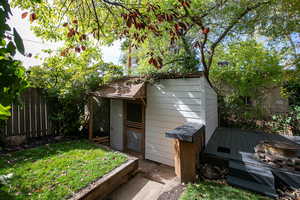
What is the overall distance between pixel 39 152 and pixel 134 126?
2.68 m

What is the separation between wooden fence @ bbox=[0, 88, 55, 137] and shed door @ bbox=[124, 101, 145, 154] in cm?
293

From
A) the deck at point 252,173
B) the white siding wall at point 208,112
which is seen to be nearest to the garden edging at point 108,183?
the deck at point 252,173

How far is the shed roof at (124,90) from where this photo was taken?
3.76 metres

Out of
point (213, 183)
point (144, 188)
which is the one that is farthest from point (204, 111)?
point (144, 188)

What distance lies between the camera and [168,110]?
12.6 feet

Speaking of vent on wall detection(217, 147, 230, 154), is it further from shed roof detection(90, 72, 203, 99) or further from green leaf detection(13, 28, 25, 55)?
green leaf detection(13, 28, 25, 55)

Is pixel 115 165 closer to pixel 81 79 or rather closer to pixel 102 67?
pixel 81 79

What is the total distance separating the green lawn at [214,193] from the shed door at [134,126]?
2197 mm

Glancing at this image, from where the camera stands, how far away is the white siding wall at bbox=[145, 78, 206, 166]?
133 inches

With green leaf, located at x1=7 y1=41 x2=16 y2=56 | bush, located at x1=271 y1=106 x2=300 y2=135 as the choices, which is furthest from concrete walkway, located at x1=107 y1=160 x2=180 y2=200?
bush, located at x1=271 y1=106 x2=300 y2=135

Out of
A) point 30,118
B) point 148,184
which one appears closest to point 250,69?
point 148,184

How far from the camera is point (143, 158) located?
4.29 metres

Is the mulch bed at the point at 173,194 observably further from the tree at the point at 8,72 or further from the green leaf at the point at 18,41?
the green leaf at the point at 18,41

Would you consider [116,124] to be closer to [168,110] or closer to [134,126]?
[134,126]
